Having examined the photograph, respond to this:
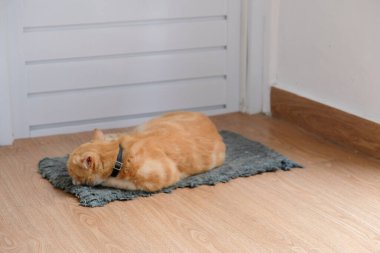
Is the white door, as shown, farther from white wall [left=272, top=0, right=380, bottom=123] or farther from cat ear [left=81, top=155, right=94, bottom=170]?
cat ear [left=81, top=155, right=94, bottom=170]

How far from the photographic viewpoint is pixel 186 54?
3.42 m

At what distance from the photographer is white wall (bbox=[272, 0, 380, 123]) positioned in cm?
290

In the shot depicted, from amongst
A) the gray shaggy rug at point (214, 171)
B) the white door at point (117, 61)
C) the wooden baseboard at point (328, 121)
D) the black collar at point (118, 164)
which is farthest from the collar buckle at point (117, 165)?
the wooden baseboard at point (328, 121)

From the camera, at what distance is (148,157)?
2.51 m

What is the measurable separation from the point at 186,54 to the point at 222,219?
4.20 feet

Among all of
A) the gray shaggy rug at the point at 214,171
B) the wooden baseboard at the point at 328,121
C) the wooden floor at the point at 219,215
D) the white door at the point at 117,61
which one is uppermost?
the white door at the point at 117,61

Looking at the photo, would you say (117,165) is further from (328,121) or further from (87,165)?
(328,121)

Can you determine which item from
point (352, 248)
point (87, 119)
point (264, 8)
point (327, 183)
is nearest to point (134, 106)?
point (87, 119)

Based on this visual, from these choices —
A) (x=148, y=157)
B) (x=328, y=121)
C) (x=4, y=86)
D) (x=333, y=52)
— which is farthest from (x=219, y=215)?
(x=4, y=86)

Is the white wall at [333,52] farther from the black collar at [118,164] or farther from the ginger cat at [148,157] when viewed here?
the black collar at [118,164]

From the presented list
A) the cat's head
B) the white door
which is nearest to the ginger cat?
the cat's head

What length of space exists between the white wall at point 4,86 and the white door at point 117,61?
4 cm

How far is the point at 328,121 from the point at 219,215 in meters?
1.02

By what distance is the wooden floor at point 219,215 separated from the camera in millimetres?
2166
